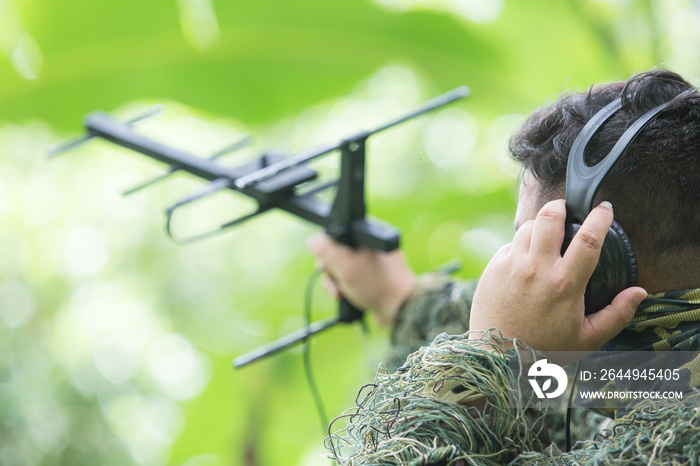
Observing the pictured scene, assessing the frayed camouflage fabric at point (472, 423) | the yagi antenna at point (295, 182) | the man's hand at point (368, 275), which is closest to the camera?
the frayed camouflage fabric at point (472, 423)

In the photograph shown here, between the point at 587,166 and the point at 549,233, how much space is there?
70mm

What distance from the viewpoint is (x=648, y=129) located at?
56 cm

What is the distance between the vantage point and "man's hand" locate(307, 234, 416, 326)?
101cm

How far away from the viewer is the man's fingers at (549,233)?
53cm

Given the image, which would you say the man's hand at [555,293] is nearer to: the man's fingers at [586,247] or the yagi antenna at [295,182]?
the man's fingers at [586,247]

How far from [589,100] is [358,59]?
0.89 m

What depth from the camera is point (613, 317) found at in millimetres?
524

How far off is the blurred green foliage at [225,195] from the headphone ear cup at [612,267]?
22cm

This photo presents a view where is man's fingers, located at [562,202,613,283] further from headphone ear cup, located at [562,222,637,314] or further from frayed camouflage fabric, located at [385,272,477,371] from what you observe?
frayed camouflage fabric, located at [385,272,477,371]

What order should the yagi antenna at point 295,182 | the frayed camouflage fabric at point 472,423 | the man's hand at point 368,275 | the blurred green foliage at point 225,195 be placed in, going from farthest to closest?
the blurred green foliage at point 225,195 → the man's hand at point 368,275 → the yagi antenna at point 295,182 → the frayed camouflage fabric at point 472,423

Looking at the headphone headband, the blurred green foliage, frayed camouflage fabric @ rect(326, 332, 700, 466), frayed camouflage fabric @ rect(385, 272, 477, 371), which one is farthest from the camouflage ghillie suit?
frayed camouflage fabric @ rect(385, 272, 477, 371)

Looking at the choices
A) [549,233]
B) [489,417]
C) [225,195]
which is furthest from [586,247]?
[225,195]

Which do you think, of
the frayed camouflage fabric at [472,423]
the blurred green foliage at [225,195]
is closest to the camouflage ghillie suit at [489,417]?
the frayed camouflage fabric at [472,423]

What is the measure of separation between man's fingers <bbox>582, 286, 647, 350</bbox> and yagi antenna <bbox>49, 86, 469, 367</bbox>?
375 mm
